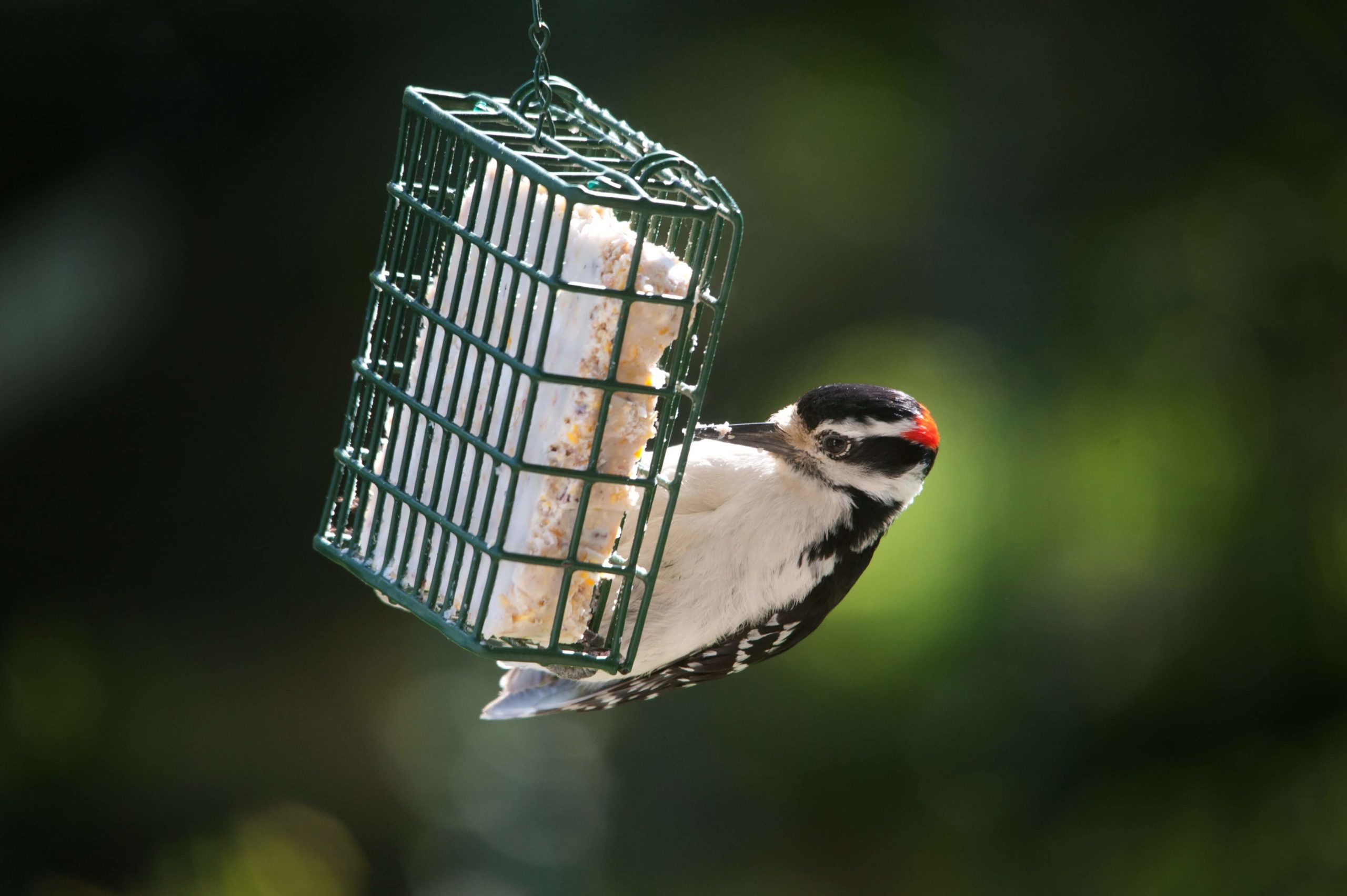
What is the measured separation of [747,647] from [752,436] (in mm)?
585

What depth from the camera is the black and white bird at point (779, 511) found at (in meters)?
3.08

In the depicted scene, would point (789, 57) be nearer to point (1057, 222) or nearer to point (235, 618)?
point (1057, 222)

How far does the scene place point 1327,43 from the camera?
5.10 m

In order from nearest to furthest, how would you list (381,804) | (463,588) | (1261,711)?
1. (463,588)
2. (1261,711)
3. (381,804)

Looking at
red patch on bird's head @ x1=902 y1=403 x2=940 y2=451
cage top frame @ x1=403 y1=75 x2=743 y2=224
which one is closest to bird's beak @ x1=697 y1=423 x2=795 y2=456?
red patch on bird's head @ x1=902 y1=403 x2=940 y2=451

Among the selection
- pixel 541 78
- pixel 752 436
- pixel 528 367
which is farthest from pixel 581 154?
pixel 752 436

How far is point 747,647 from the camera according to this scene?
11.0ft

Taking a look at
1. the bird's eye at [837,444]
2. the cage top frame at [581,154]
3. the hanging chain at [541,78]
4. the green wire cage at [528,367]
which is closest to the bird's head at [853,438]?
the bird's eye at [837,444]

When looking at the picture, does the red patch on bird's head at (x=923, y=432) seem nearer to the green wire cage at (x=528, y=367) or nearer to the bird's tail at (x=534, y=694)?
the green wire cage at (x=528, y=367)

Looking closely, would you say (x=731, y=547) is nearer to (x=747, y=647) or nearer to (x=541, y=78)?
(x=747, y=647)

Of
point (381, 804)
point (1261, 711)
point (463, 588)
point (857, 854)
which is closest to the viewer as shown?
point (463, 588)

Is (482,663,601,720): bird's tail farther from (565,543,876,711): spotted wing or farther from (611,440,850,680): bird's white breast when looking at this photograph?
(611,440,850,680): bird's white breast

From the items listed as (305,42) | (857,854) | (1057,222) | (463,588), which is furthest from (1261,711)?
(305,42)

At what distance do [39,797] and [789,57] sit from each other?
13.6ft
